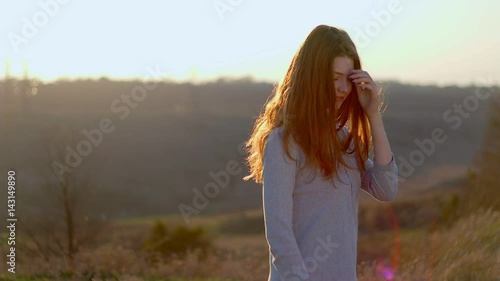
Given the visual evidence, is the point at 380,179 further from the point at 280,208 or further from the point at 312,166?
the point at 280,208

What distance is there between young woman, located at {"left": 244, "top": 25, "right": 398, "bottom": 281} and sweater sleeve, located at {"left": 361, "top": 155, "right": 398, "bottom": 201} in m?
0.10

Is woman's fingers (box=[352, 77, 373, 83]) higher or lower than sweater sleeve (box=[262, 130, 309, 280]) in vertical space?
higher

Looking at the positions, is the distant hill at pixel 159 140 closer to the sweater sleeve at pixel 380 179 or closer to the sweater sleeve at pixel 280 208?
the sweater sleeve at pixel 380 179

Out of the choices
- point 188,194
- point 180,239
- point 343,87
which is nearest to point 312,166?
point 343,87

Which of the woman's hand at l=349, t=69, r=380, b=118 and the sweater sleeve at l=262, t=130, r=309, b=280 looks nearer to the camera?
the sweater sleeve at l=262, t=130, r=309, b=280

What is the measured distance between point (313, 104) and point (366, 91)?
0.85 ft

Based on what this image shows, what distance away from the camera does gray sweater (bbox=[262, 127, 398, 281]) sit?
7.00 feet

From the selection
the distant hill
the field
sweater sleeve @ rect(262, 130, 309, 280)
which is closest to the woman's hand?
sweater sleeve @ rect(262, 130, 309, 280)

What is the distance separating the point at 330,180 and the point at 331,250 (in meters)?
0.20

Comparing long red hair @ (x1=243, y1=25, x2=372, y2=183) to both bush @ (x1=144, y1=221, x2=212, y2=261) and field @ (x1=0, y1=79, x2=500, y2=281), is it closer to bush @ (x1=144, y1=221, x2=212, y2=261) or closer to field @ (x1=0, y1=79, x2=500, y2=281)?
field @ (x1=0, y1=79, x2=500, y2=281)

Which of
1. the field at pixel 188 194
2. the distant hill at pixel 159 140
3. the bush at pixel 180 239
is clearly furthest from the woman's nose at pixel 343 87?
the distant hill at pixel 159 140

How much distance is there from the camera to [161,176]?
147ft

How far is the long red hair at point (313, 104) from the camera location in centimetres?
224

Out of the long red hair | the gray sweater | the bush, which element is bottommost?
the bush
